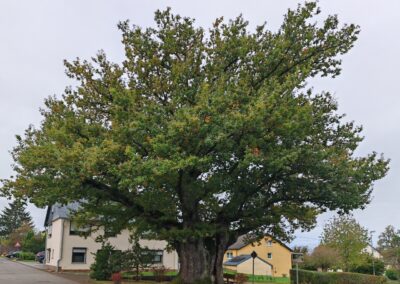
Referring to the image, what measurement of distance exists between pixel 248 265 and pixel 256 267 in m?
1.61

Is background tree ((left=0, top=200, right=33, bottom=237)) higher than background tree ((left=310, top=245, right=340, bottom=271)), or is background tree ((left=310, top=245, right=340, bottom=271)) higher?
background tree ((left=0, top=200, right=33, bottom=237))

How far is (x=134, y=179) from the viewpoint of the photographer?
15641mm

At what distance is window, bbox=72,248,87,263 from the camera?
38.9 m

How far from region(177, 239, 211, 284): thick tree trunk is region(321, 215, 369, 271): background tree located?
101 feet

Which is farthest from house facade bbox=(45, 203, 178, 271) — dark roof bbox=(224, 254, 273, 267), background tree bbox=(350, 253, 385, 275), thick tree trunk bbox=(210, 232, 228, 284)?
background tree bbox=(350, 253, 385, 275)

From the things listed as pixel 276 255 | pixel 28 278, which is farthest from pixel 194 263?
pixel 276 255

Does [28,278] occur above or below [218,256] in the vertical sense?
below

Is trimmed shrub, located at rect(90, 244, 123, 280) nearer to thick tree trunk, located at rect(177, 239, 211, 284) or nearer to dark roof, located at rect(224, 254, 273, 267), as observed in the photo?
thick tree trunk, located at rect(177, 239, 211, 284)

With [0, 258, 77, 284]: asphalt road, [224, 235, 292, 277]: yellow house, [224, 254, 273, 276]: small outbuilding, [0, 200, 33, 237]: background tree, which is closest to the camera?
[0, 258, 77, 284]: asphalt road

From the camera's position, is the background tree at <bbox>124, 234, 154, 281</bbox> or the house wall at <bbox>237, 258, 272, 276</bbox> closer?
the background tree at <bbox>124, 234, 154, 281</bbox>

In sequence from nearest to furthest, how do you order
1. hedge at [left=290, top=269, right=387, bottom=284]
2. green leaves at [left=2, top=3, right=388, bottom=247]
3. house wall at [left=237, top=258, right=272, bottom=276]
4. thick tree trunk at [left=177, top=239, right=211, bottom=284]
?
green leaves at [left=2, top=3, right=388, bottom=247] < thick tree trunk at [left=177, top=239, right=211, bottom=284] < hedge at [left=290, top=269, right=387, bottom=284] < house wall at [left=237, top=258, right=272, bottom=276]

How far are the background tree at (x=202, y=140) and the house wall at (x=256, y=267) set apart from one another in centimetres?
3100

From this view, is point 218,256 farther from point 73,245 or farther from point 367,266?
point 367,266

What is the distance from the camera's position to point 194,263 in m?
21.1
